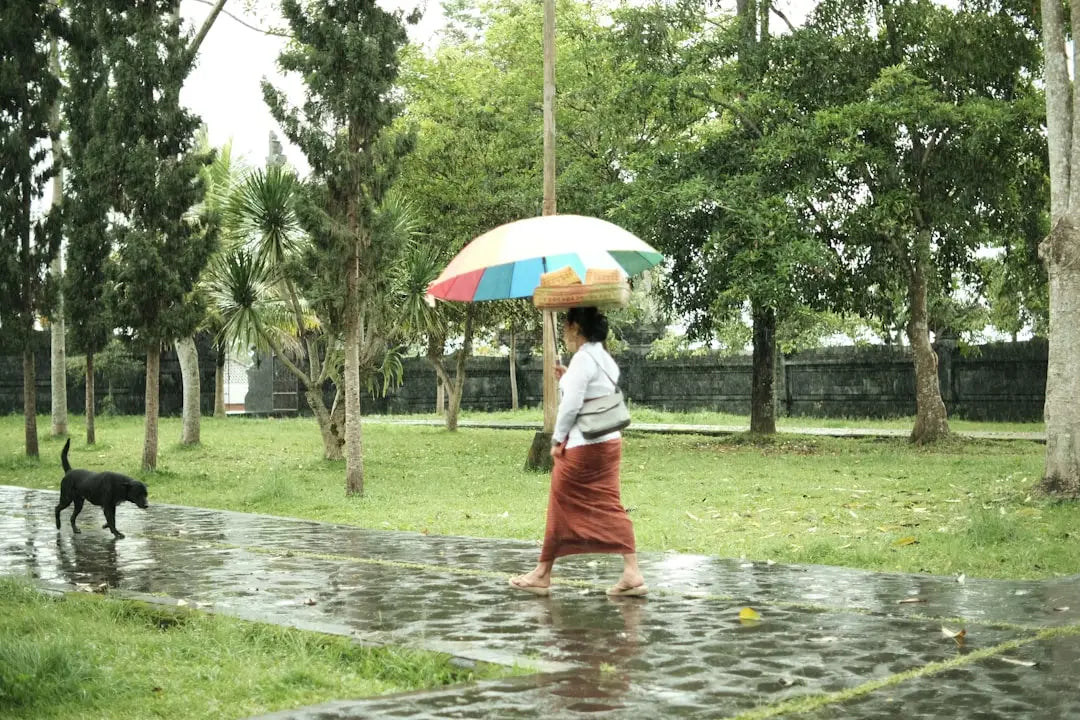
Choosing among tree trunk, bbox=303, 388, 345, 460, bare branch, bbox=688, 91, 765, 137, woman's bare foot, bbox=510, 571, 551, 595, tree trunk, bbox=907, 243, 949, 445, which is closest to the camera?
woman's bare foot, bbox=510, 571, 551, 595

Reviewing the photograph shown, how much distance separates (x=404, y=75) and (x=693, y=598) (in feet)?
67.0

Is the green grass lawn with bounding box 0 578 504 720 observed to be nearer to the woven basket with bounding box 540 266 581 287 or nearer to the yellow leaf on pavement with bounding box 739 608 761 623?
the yellow leaf on pavement with bounding box 739 608 761 623

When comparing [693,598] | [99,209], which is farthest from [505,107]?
[693,598]

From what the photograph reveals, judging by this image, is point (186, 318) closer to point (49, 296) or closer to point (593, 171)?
point (49, 296)

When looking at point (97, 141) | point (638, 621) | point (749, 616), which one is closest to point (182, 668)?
point (638, 621)

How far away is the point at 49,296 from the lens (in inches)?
762

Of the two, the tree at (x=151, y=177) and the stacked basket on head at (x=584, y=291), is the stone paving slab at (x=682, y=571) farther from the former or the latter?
the tree at (x=151, y=177)

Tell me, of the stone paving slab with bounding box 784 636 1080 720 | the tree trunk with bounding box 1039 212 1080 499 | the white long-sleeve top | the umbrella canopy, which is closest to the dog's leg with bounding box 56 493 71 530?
the umbrella canopy

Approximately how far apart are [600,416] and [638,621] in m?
1.28

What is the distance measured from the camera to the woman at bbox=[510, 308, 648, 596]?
7.33m

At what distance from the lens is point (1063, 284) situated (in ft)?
A: 40.7

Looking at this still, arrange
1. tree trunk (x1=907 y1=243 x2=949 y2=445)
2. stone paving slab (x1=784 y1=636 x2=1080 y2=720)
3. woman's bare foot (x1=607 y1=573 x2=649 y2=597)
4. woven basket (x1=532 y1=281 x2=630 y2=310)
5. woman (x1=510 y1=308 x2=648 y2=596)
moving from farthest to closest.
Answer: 1. tree trunk (x1=907 y1=243 x2=949 y2=445)
2. woman's bare foot (x1=607 y1=573 x2=649 y2=597)
3. woman (x1=510 y1=308 x2=648 y2=596)
4. woven basket (x1=532 y1=281 x2=630 y2=310)
5. stone paving slab (x1=784 y1=636 x2=1080 y2=720)

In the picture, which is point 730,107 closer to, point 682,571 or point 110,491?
point 110,491

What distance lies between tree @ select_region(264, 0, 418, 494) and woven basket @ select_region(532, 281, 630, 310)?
753 centimetres
